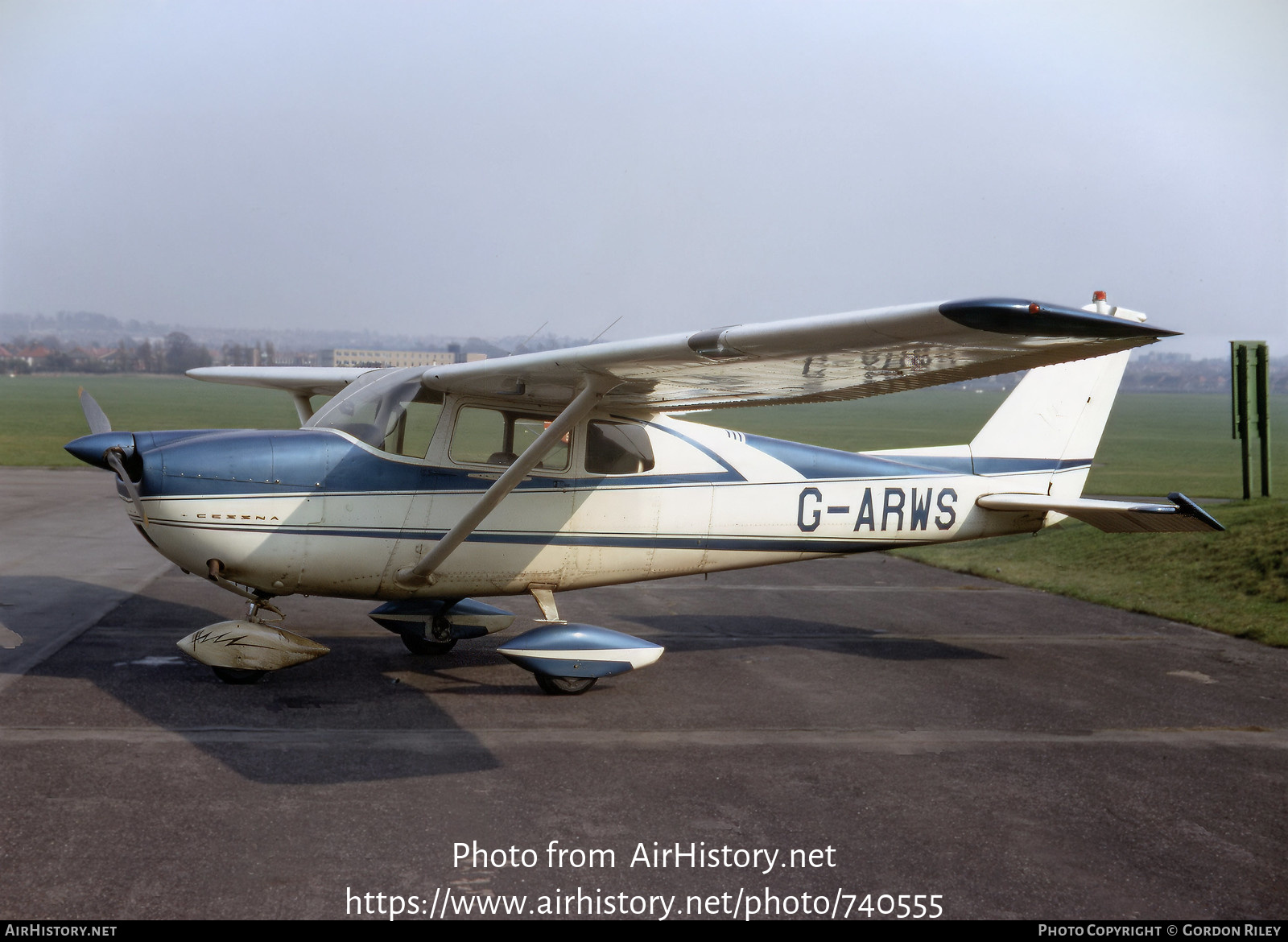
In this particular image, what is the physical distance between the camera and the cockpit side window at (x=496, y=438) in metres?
7.02

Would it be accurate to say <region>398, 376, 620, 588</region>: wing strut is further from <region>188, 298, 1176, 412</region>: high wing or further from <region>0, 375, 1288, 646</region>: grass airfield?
<region>0, 375, 1288, 646</region>: grass airfield

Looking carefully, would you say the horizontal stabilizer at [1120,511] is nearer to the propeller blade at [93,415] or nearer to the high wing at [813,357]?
the high wing at [813,357]

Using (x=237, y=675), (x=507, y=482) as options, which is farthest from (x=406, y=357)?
(x=237, y=675)

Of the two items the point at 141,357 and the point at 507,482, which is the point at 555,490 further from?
the point at 141,357

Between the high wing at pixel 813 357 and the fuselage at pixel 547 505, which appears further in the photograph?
the fuselage at pixel 547 505

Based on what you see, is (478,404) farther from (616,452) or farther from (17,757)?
(17,757)

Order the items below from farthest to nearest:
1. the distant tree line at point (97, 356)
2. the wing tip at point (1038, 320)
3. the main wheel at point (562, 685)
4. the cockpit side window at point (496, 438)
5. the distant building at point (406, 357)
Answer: the distant tree line at point (97, 356) < the distant building at point (406, 357) < the cockpit side window at point (496, 438) < the main wheel at point (562, 685) < the wing tip at point (1038, 320)

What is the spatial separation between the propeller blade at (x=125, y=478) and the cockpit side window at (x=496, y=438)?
6.60 ft

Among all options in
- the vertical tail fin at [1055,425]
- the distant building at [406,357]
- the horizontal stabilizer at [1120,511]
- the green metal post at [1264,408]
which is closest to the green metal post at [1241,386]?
the green metal post at [1264,408]

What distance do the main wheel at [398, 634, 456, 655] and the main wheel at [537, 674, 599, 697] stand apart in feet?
4.00

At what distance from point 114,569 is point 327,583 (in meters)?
6.04

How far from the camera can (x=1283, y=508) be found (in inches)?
495

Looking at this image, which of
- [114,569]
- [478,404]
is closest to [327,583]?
[478,404]

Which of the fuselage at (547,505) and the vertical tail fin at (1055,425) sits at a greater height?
the vertical tail fin at (1055,425)
